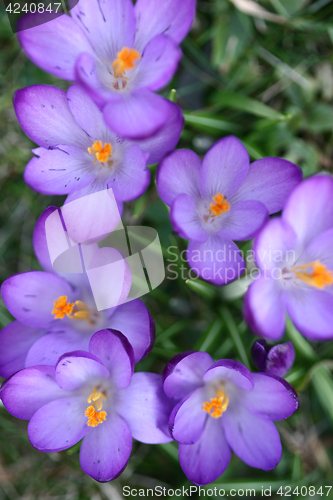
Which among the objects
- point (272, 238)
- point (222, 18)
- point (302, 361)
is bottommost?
point (302, 361)

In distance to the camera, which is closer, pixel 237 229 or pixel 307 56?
pixel 237 229

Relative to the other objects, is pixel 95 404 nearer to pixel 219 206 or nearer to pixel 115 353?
pixel 115 353

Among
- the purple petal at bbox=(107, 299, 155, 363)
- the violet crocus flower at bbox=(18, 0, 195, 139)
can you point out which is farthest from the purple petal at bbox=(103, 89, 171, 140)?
the purple petal at bbox=(107, 299, 155, 363)

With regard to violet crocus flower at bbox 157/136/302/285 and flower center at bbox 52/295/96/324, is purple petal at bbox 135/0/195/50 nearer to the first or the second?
violet crocus flower at bbox 157/136/302/285

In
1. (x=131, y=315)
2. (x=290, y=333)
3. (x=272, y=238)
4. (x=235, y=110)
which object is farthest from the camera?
(x=235, y=110)

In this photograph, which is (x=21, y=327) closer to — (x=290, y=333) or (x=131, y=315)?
(x=131, y=315)

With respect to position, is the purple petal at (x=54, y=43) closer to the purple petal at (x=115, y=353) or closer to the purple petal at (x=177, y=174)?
the purple petal at (x=177, y=174)

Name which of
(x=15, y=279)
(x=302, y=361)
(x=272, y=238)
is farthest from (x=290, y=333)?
(x=15, y=279)
